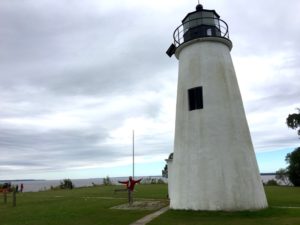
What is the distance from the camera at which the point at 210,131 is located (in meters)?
14.5

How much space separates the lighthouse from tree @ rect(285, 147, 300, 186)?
24.2 m

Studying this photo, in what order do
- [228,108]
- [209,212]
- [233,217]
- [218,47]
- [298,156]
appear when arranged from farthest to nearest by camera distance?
[298,156] → [218,47] → [228,108] → [209,212] → [233,217]

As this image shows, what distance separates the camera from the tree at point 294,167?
36.4 metres

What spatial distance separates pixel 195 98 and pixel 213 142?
7.30 feet

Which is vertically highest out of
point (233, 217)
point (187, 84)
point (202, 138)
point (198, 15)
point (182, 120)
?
point (198, 15)

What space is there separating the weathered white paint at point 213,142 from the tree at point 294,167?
24.2 meters

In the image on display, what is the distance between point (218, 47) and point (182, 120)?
12.3ft

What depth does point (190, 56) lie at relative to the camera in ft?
52.4

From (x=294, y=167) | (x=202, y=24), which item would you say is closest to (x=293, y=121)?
(x=294, y=167)

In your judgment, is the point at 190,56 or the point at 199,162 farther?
the point at 190,56

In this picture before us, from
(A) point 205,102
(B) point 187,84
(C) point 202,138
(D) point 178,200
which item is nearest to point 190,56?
(B) point 187,84

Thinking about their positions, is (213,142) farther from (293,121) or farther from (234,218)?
(293,121)

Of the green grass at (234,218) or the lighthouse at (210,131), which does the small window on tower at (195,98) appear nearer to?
the lighthouse at (210,131)

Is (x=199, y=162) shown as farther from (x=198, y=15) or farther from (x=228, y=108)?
(x=198, y=15)
